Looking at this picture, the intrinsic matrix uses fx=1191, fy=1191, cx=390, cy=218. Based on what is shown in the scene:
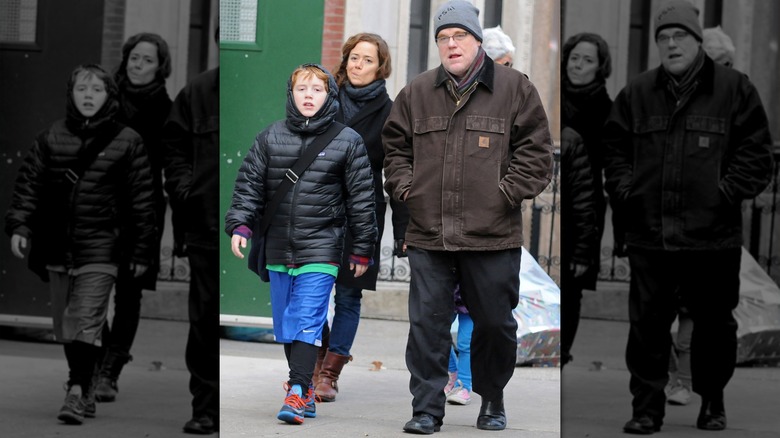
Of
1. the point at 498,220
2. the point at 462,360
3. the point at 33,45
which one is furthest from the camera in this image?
the point at 462,360

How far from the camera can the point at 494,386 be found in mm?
4730

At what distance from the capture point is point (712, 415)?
175cm

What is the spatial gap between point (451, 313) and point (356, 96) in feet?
4.37

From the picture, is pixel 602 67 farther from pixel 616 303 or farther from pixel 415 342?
pixel 415 342

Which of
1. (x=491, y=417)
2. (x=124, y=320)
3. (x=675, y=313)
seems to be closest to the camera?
(x=675, y=313)

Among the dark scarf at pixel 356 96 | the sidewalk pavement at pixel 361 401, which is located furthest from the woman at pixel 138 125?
the dark scarf at pixel 356 96

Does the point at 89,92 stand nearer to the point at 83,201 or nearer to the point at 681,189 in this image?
the point at 83,201

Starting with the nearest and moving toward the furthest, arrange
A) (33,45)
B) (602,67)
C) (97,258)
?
(602,67), (33,45), (97,258)

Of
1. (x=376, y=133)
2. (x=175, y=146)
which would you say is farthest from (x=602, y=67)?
(x=376, y=133)

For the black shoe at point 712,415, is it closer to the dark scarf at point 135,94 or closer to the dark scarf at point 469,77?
the dark scarf at point 135,94

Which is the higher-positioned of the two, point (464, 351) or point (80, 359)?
point (80, 359)

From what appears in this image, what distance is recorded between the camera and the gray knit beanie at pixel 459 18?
15.5 ft

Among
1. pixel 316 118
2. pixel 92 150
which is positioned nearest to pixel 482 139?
pixel 316 118

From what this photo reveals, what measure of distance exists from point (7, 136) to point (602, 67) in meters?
1.04
